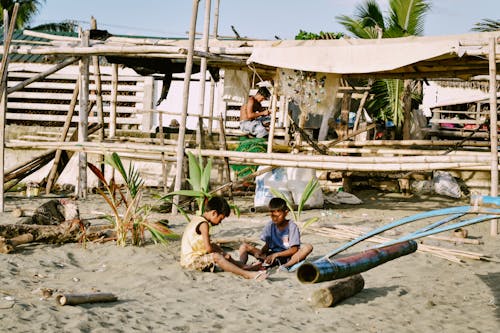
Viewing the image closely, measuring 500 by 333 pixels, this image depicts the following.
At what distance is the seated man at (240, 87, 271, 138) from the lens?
1070 centimetres

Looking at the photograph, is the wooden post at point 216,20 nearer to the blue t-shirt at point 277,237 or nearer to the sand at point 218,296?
the sand at point 218,296

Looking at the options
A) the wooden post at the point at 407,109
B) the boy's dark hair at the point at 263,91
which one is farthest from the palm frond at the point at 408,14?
the boy's dark hair at the point at 263,91

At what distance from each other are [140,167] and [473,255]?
22.7 feet

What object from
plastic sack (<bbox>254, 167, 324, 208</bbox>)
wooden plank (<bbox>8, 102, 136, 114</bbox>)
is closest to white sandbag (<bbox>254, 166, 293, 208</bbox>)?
Result: plastic sack (<bbox>254, 167, 324, 208</bbox>)

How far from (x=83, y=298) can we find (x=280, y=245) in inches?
87.5

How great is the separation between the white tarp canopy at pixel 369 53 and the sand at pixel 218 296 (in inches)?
87.0

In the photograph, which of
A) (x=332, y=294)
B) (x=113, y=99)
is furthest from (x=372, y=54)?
(x=113, y=99)

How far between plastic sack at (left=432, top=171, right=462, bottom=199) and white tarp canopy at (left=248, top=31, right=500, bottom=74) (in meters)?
2.30

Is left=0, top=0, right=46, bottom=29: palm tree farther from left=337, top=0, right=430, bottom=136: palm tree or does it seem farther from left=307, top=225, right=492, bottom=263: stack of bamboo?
left=307, top=225, right=492, bottom=263: stack of bamboo

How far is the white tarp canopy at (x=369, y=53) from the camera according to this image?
7547 mm

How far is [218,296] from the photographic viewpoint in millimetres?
4848

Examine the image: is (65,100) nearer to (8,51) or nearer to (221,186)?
(8,51)

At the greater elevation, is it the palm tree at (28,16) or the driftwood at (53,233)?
the palm tree at (28,16)

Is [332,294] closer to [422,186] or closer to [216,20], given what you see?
[422,186]
